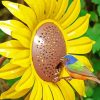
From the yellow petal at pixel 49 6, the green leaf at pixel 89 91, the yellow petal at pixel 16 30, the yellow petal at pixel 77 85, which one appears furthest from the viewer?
the green leaf at pixel 89 91

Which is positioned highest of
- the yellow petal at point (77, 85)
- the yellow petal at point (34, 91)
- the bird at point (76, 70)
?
the bird at point (76, 70)

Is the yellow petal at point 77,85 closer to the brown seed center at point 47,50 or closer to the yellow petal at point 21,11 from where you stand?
the brown seed center at point 47,50

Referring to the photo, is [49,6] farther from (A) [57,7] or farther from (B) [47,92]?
(B) [47,92]

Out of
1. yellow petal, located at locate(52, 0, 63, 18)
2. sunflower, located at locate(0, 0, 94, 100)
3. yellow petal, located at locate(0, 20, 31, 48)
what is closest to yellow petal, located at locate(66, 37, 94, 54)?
sunflower, located at locate(0, 0, 94, 100)

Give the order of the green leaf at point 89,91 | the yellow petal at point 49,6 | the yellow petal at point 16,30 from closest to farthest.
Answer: the yellow petal at point 16,30 < the yellow petal at point 49,6 < the green leaf at point 89,91

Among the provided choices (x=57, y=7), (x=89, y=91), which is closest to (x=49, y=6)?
(x=57, y=7)

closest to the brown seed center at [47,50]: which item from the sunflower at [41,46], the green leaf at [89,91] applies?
the sunflower at [41,46]

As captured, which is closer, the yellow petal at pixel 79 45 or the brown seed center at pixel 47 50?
the brown seed center at pixel 47 50
